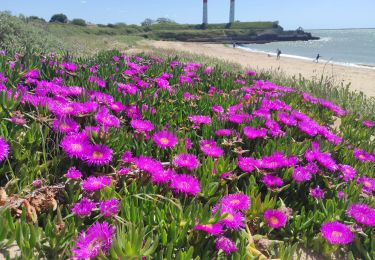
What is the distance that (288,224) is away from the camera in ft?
6.29

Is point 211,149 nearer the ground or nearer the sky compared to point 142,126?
nearer the ground

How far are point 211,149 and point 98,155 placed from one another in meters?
0.76

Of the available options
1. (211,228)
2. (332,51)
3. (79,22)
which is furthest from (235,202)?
(79,22)

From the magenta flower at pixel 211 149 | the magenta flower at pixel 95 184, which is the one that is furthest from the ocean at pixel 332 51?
the magenta flower at pixel 95 184

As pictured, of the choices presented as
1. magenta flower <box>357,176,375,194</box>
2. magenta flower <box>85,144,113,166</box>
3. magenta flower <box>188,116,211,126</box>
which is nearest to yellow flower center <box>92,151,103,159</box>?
magenta flower <box>85,144,113,166</box>

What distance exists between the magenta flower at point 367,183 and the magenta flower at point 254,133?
696 millimetres

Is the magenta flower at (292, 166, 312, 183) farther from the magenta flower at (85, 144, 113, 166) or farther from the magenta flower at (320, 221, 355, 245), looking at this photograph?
the magenta flower at (85, 144, 113, 166)

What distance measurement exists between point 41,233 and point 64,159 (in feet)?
1.81

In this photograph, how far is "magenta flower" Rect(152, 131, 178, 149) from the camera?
87.5 inches

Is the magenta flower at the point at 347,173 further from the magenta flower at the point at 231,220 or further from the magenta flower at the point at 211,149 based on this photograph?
the magenta flower at the point at 231,220

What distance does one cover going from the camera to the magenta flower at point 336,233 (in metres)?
1.71

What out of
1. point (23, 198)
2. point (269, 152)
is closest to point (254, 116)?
point (269, 152)

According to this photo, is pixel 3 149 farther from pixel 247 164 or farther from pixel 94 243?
pixel 247 164

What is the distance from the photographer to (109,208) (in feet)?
4.98
